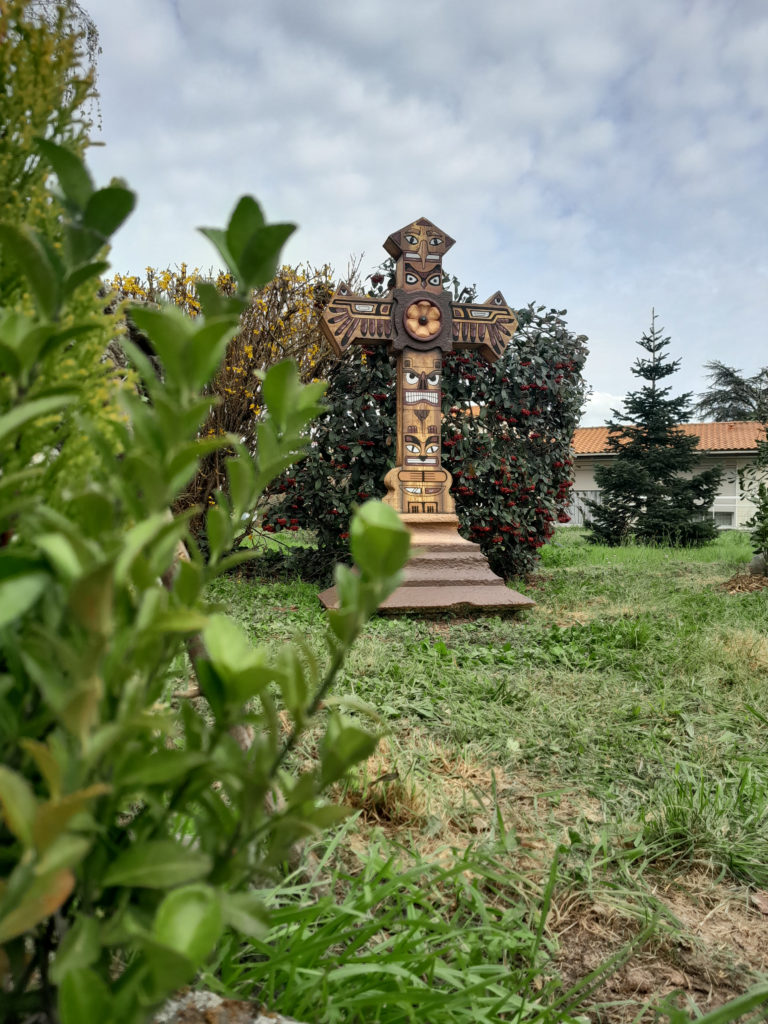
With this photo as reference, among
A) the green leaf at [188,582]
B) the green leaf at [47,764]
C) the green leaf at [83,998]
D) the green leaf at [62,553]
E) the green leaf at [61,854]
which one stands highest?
the green leaf at [62,553]

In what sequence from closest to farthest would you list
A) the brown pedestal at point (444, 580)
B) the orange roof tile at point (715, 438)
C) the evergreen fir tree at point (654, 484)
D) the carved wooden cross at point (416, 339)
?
the brown pedestal at point (444, 580)
the carved wooden cross at point (416, 339)
the evergreen fir tree at point (654, 484)
the orange roof tile at point (715, 438)

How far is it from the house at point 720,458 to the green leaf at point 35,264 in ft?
69.6

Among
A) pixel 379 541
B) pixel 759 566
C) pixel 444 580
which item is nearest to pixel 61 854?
pixel 379 541

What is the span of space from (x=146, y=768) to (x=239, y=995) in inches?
28.2

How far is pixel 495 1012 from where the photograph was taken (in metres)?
1.02

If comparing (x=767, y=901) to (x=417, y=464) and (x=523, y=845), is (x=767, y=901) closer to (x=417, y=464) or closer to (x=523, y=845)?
(x=523, y=845)

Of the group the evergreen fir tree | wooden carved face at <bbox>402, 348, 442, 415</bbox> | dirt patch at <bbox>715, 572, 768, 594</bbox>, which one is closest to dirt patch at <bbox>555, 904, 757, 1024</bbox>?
wooden carved face at <bbox>402, 348, 442, 415</bbox>

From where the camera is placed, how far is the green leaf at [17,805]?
1.25 ft

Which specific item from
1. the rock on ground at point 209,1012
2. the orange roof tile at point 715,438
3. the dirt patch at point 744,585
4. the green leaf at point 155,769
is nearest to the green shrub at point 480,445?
the dirt patch at point 744,585

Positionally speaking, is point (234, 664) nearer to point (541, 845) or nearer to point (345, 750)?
point (345, 750)

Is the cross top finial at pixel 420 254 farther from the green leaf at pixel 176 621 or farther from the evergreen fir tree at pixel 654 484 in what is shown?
the evergreen fir tree at pixel 654 484

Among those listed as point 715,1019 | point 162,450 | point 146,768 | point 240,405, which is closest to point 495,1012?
point 715,1019

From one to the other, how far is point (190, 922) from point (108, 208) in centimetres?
52

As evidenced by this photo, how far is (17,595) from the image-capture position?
1.39 ft
